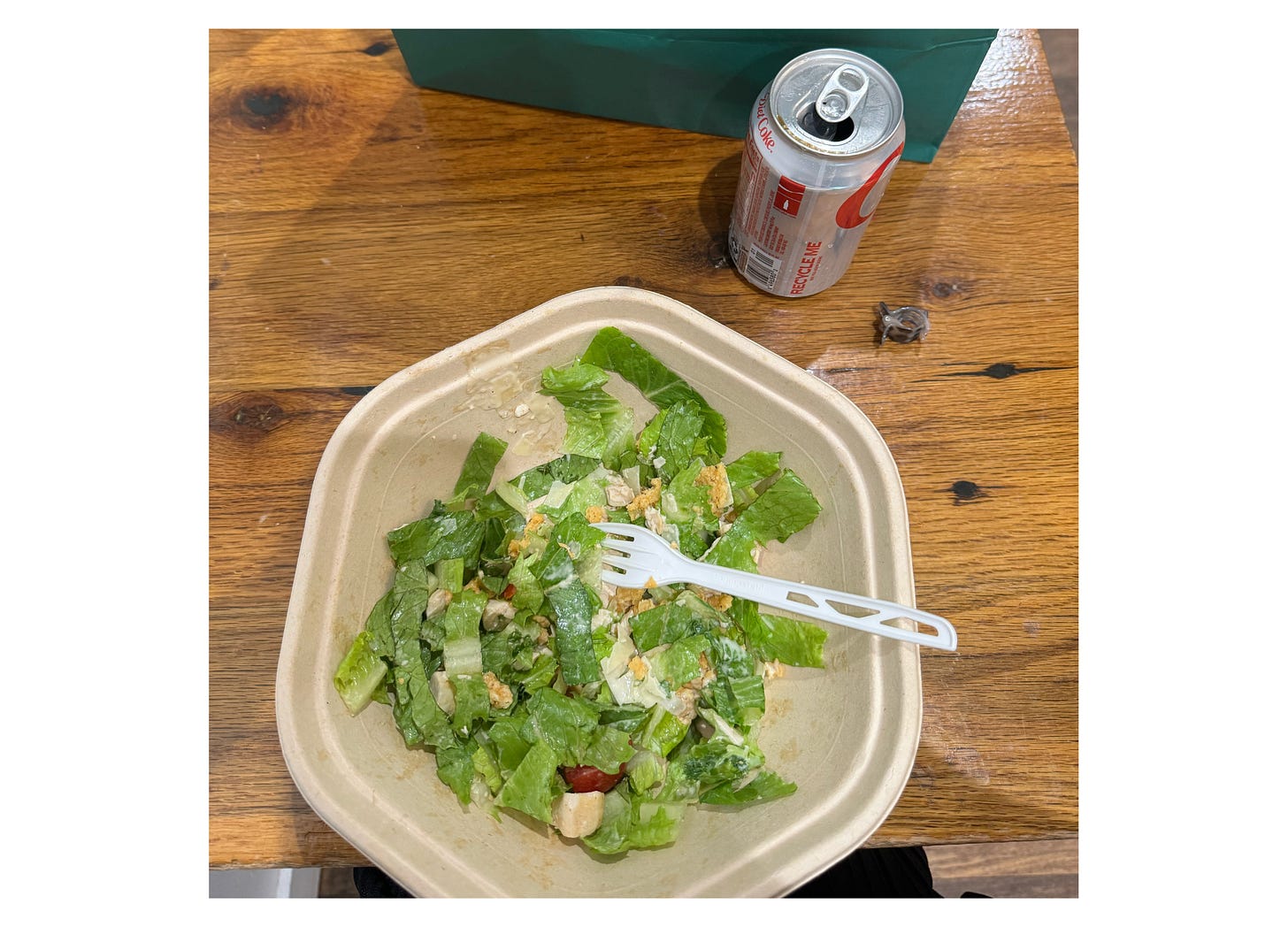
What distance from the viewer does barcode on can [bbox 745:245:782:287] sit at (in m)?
1.28

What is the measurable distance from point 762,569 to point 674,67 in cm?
87

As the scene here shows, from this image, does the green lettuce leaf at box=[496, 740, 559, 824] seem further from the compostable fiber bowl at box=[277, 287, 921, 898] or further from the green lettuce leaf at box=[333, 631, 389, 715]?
the green lettuce leaf at box=[333, 631, 389, 715]

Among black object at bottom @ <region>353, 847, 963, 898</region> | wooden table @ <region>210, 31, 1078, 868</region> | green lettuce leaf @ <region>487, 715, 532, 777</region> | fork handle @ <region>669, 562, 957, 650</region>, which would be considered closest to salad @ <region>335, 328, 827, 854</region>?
green lettuce leaf @ <region>487, 715, 532, 777</region>

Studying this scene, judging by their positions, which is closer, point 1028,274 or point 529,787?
point 529,787

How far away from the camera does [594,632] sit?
1184 millimetres

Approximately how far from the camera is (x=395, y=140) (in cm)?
150

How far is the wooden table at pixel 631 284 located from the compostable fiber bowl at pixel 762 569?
0.19 meters

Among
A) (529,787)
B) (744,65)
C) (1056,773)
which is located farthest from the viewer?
(744,65)

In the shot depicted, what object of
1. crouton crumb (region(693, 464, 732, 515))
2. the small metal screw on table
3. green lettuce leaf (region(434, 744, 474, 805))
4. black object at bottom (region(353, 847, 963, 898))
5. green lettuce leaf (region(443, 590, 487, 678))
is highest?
the small metal screw on table

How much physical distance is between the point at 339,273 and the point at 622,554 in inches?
29.2

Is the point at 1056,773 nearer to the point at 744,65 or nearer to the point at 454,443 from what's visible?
the point at 454,443

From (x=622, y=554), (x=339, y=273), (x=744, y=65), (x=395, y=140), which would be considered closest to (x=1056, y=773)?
(x=622, y=554)

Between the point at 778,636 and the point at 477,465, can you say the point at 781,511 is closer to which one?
the point at 778,636

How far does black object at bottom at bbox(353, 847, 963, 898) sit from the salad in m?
0.47
